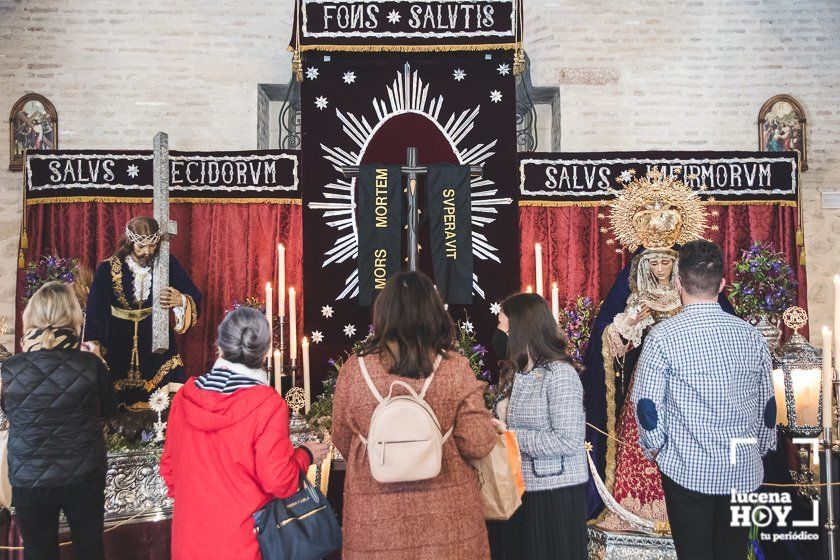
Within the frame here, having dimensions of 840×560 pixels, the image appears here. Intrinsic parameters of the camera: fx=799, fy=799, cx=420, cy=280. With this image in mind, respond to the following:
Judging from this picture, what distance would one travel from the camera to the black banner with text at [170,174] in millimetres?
6570

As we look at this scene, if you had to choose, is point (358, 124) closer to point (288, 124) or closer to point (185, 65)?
point (288, 124)

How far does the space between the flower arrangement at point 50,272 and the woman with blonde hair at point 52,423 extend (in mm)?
2665

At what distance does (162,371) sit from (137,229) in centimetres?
99

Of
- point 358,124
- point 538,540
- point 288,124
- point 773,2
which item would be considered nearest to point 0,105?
point 288,124

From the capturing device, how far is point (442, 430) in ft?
8.99

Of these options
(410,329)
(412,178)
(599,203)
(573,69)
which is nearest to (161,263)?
(412,178)

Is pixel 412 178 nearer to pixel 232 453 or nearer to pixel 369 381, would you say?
pixel 369 381

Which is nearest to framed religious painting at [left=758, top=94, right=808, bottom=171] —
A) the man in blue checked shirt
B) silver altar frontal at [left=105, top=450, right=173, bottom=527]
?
the man in blue checked shirt

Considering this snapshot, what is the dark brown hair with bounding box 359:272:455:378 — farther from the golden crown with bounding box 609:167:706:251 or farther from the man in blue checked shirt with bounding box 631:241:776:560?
the golden crown with bounding box 609:167:706:251

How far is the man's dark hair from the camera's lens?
3031mm

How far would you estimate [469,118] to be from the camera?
21.3 ft

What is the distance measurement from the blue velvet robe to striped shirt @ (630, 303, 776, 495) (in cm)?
360

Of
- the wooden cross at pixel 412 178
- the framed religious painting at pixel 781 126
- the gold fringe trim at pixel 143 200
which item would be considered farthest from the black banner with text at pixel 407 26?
the framed religious painting at pixel 781 126

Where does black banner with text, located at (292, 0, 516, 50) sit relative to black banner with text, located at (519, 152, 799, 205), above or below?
above
